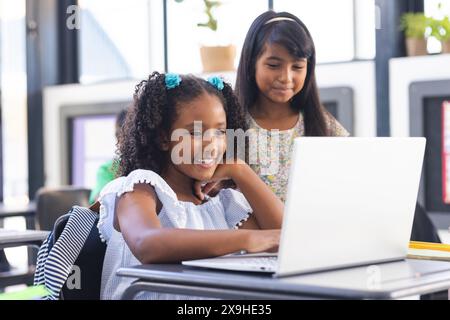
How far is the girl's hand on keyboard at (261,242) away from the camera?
1.29 metres

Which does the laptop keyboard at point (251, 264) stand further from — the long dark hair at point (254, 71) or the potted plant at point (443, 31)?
the potted plant at point (443, 31)

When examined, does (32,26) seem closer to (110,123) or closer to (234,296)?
(110,123)

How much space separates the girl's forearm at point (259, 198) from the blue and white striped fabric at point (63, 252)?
289mm

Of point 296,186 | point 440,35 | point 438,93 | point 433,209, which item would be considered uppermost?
point 440,35

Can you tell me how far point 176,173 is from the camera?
5.23 feet

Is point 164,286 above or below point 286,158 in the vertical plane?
below

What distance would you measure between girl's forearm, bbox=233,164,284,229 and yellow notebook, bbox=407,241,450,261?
0.27m

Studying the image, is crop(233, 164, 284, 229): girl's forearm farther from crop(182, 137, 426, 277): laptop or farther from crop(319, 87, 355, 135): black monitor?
crop(319, 87, 355, 135): black monitor

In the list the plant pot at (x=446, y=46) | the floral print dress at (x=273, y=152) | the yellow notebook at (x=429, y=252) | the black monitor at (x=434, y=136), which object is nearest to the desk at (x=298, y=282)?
the yellow notebook at (x=429, y=252)

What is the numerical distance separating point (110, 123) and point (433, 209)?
6.46 ft

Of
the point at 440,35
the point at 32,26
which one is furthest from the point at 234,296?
the point at 32,26

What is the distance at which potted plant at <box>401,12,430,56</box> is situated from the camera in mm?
3438
